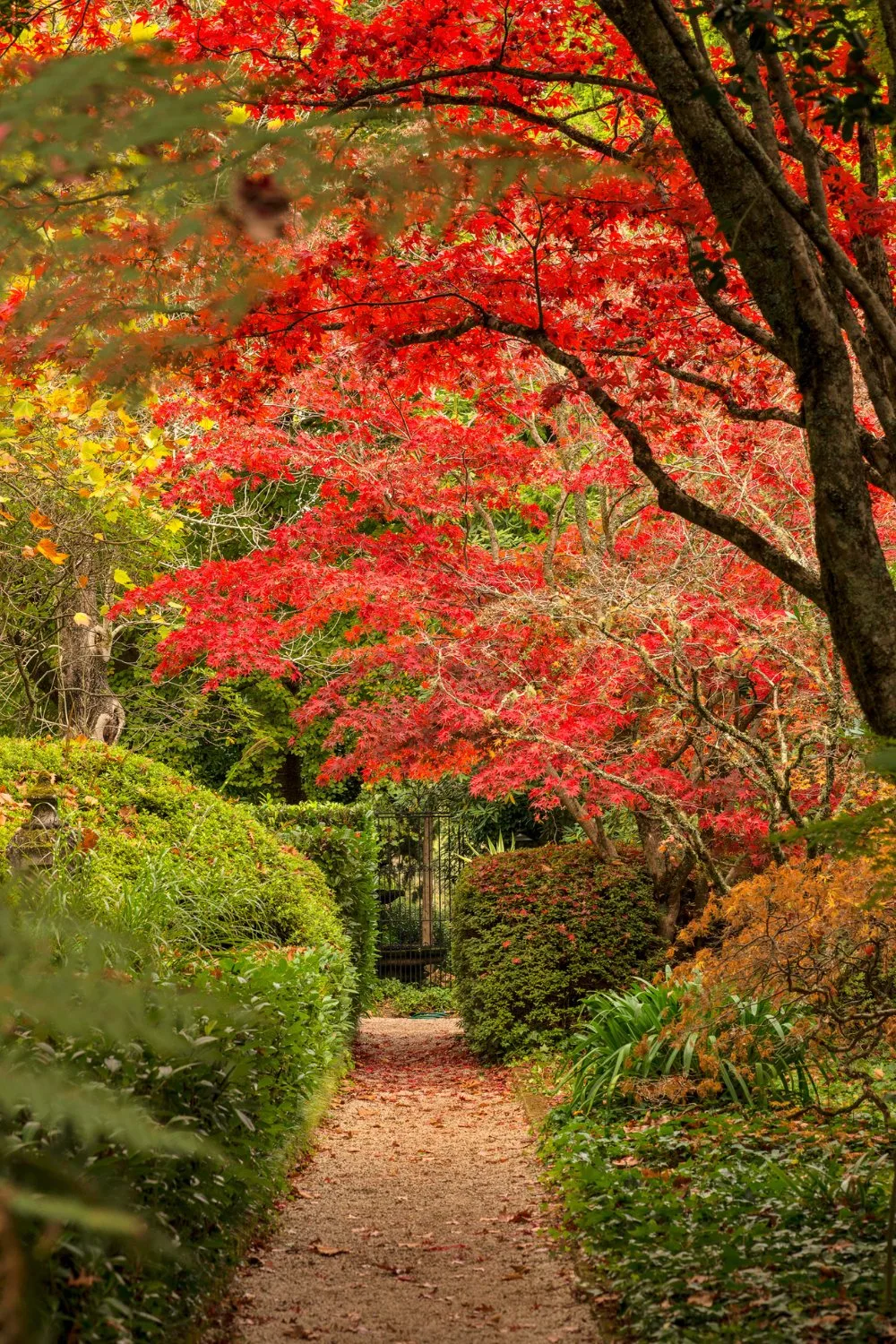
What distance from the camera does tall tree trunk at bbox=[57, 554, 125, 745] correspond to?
41.7ft

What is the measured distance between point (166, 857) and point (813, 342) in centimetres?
501

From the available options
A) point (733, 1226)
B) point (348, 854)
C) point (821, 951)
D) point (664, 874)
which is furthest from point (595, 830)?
point (733, 1226)

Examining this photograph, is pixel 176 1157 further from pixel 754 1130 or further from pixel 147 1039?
pixel 754 1130

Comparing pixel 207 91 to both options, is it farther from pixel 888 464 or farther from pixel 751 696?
pixel 751 696

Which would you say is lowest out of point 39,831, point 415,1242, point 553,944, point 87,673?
point 415,1242

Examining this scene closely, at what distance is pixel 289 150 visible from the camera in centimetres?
147

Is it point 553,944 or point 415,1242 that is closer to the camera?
point 415,1242

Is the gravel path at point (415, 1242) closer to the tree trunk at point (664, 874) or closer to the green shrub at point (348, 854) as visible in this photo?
the tree trunk at point (664, 874)

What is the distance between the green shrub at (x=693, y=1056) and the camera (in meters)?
6.45

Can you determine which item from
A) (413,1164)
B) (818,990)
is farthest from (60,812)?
(818,990)

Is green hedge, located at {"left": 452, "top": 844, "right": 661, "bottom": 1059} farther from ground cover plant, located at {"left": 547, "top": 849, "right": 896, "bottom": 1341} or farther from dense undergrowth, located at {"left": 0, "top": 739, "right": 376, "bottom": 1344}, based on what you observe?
ground cover plant, located at {"left": 547, "top": 849, "right": 896, "bottom": 1341}

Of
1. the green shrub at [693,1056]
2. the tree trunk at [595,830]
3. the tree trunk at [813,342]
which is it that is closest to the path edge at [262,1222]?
the green shrub at [693,1056]

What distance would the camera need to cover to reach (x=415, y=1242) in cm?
542

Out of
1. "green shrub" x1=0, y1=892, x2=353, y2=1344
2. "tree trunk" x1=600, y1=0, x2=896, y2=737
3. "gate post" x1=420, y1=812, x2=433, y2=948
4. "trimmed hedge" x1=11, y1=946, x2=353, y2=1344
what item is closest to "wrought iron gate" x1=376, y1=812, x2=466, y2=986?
"gate post" x1=420, y1=812, x2=433, y2=948
